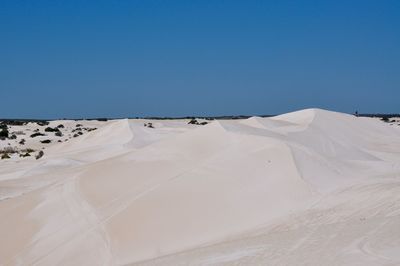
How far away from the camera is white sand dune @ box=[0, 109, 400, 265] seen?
7.41m

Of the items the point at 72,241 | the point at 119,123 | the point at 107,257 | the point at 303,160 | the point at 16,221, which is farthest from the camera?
the point at 119,123

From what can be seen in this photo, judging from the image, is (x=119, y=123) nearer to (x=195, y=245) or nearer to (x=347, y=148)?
(x=347, y=148)

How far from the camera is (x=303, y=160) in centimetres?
1220

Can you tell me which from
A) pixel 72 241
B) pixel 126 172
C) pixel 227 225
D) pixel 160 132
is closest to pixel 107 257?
pixel 72 241

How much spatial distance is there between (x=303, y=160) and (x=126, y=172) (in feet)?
12.5

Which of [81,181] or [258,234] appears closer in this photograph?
[258,234]

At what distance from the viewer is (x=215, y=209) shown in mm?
10328

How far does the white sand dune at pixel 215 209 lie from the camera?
7.41m

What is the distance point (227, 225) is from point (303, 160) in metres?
3.14

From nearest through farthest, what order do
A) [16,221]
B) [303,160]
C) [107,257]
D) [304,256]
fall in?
[304,256] < [107,257] < [16,221] < [303,160]

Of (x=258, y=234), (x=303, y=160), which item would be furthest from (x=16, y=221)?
(x=303, y=160)

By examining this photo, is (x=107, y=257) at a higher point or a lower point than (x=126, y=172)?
lower

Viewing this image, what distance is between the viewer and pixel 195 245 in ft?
29.5

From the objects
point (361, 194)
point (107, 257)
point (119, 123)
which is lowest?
point (107, 257)
